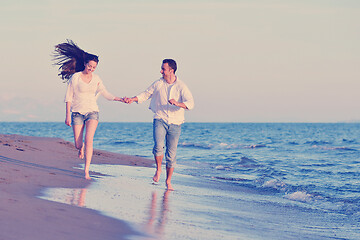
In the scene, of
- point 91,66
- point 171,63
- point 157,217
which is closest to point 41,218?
point 157,217

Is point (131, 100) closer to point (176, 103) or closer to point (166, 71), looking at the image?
point (166, 71)

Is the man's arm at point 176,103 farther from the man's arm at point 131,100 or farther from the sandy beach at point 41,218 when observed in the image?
the sandy beach at point 41,218

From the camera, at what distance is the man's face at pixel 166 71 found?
7.69m

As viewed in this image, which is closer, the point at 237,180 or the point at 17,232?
the point at 17,232

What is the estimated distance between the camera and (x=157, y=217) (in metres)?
4.93

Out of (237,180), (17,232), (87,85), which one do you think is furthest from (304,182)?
(17,232)

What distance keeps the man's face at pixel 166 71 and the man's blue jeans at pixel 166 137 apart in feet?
2.26

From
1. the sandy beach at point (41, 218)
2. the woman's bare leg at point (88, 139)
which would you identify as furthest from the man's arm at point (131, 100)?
the sandy beach at point (41, 218)

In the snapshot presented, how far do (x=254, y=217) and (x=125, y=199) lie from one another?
1544 mm

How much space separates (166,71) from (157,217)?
3251mm

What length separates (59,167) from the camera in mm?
8984

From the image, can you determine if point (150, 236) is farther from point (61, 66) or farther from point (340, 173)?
point (340, 173)

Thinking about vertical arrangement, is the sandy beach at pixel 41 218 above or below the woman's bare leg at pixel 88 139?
below

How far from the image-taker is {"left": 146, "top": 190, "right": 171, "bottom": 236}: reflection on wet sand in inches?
169
